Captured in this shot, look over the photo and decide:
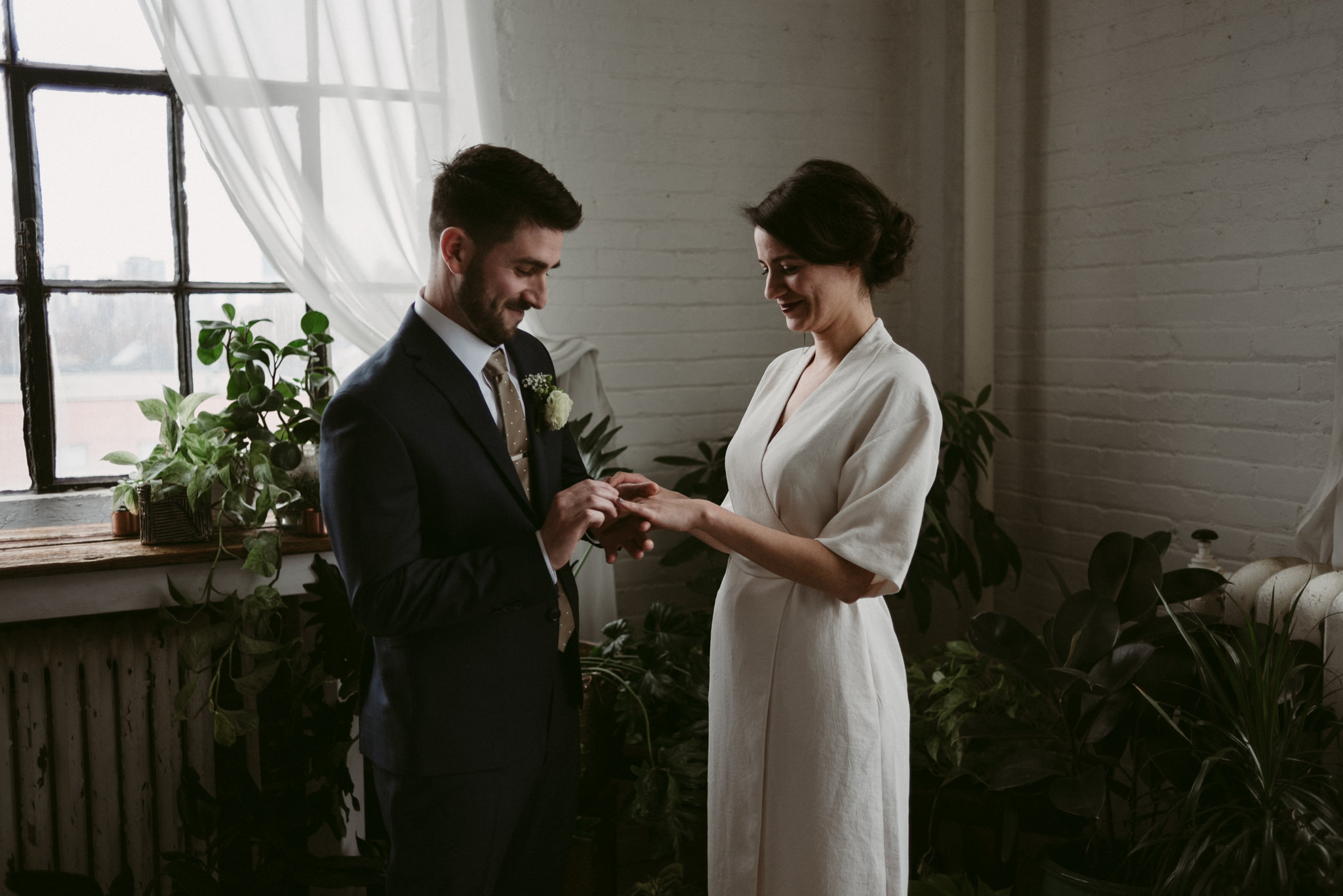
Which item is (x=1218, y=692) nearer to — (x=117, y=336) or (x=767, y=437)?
(x=767, y=437)

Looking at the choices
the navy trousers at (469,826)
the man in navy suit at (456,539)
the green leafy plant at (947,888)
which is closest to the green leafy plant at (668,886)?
the green leafy plant at (947,888)

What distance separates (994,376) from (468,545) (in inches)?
86.4

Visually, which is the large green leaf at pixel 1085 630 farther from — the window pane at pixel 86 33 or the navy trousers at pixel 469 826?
the window pane at pixel 86 33

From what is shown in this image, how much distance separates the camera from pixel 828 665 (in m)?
1.80

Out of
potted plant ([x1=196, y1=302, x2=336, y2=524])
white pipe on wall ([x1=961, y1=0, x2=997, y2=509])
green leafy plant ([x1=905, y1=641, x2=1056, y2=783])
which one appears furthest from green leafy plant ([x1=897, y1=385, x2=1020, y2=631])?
potted plant ([x1=196, y1=302, x2=336, y2=524])

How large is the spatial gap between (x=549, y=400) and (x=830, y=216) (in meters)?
0.60

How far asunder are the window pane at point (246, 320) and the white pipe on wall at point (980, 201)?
202 cm

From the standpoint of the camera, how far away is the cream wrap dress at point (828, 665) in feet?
5.74

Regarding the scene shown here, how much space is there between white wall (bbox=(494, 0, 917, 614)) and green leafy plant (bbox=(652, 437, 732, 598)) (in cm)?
16

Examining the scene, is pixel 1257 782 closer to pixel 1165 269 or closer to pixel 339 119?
pixel 1165 269

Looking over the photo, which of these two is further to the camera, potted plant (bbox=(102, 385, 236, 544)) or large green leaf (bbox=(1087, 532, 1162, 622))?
potted plant (bbox=(102, 385, 236, 544))

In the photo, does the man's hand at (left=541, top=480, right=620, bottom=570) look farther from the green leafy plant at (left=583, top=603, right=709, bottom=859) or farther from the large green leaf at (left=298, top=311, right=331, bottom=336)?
the large green leaf at (left=298, top=311, right=331, bottom=336)

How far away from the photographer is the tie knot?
1.84 metres

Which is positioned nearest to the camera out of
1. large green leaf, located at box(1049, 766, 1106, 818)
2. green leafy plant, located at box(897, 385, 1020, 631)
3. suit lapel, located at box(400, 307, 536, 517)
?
suit lapel, located at box(400, 307, 536, 517)
